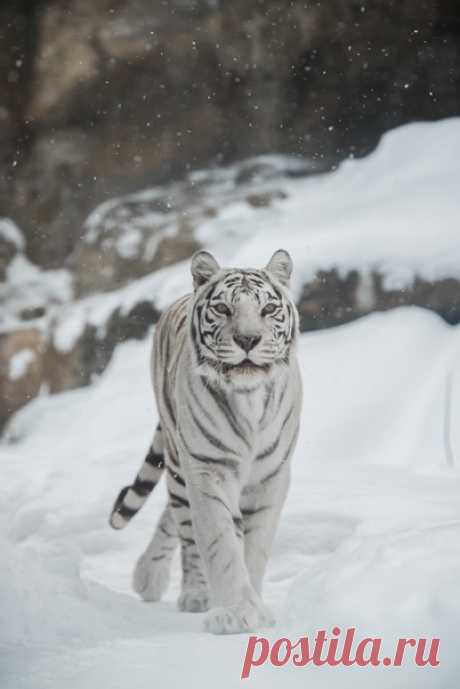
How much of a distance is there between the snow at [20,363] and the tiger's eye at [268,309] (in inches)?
223

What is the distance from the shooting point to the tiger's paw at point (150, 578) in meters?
3.11

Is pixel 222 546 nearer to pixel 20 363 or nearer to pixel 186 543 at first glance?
pixel 186 543

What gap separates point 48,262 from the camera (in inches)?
331

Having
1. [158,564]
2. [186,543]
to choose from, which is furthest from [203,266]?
[158,564]

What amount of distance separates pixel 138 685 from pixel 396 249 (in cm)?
470

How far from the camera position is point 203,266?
8.48ft

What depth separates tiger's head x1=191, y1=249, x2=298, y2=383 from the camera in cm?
236

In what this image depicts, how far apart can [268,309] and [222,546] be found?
55 centimetres

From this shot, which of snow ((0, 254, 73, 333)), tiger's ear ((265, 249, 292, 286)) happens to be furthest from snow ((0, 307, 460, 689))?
snow ((0, 254, 73, 333))

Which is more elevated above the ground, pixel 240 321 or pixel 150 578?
pixel 240 321

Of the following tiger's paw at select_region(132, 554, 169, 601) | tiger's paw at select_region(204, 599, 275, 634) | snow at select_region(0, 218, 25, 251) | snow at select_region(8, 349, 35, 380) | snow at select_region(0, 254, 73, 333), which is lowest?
tiger's paw at select_region(132, 554, 169, 601)

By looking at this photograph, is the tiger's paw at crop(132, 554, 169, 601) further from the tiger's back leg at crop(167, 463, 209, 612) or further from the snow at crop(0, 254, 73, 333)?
the snow at crop(0, 254, 73, 333)

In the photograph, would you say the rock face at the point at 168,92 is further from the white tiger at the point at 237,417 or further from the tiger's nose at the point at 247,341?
the tiger's nose at the point at 247,341

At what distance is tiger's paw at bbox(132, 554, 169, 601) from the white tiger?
2.30 ft
